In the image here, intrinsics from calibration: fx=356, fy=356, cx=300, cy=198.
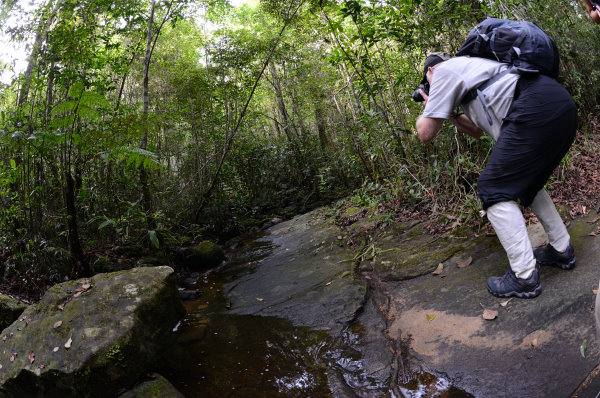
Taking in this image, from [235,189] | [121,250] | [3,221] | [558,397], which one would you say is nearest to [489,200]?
[558,397]

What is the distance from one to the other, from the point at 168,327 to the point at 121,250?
8.85 ft

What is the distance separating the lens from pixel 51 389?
2.41 metres

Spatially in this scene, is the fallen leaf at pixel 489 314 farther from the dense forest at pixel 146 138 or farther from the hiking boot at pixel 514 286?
the dense forest at pixel 146 138

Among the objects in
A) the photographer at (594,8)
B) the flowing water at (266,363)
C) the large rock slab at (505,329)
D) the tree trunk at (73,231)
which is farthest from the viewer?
the tree trunk at (73,231)

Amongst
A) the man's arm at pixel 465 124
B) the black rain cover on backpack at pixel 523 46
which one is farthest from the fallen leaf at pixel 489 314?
the black rain cover on backpack at pixel 523 46

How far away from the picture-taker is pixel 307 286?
3844 mm

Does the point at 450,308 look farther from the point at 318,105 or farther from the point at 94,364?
the point at 318,105

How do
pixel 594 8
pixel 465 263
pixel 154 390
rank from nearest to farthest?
1. pixel 594 8
2. pixel 154 390
3. pixel 465 263

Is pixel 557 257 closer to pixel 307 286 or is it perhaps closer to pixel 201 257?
pixel 307 286

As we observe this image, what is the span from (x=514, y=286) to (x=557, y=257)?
0.39 metres

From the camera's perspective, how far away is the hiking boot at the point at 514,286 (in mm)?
2256

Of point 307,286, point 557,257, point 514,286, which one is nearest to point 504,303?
point 514,286

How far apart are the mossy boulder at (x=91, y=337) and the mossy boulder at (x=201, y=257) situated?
260 centimetres

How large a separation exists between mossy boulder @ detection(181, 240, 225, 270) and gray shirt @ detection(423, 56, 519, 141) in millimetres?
4554
